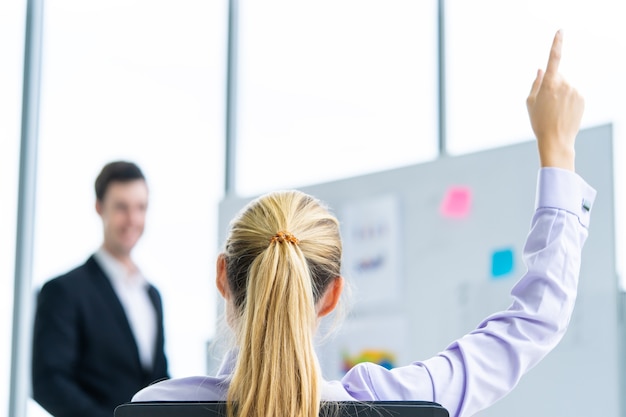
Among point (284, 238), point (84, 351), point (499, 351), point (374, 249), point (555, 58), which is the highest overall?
point (555, 58)

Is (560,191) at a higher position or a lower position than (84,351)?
higher

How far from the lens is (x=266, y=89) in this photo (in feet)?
14.9

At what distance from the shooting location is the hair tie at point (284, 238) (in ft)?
4.13

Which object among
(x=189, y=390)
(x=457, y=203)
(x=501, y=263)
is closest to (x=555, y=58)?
(x=189, y=390)

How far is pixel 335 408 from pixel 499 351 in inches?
9.5

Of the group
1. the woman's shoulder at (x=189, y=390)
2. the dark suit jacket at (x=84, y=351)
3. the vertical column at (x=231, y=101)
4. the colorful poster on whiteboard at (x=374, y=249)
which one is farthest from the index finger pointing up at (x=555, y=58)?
the vertical column at (x=231, y=101)

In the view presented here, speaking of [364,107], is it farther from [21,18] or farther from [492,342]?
[492,342]

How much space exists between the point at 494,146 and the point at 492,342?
7.00 ft

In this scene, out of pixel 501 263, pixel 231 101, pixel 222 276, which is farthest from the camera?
pixel 231 101

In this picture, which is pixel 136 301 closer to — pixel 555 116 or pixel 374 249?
pixel 374 249

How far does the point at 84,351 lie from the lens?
2.85m

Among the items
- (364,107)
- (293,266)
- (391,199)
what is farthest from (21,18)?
(293,266)

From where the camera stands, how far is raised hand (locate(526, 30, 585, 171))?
4.27ft

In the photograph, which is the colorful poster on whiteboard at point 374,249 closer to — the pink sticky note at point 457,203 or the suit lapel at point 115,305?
the pink sticky note at point 457,203
